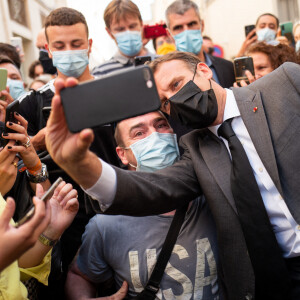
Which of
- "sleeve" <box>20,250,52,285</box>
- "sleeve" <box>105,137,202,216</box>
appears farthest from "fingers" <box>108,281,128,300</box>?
"sleeve" <box>105,137,202,216</box>

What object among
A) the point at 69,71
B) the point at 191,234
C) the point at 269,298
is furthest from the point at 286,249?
the point at 69,71

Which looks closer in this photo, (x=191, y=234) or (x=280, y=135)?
(x=280, y=135)

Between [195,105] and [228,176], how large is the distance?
14.4 inches

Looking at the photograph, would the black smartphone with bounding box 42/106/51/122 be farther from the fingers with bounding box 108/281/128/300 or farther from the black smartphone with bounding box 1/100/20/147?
the fingers with bounding box 108/281/128/300

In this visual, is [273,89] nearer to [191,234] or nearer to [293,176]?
[293,176]

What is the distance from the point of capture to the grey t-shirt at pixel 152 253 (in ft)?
6.62

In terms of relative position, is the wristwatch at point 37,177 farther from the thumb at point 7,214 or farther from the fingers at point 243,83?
the fingers at point 243,83

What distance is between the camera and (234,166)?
193cm

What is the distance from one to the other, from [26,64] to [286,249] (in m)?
12.9

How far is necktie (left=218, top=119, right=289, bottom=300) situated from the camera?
1.88m

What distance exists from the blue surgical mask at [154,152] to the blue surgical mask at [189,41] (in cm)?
186

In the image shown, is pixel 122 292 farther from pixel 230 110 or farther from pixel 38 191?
pixel 230 110

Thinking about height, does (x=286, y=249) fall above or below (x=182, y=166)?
below

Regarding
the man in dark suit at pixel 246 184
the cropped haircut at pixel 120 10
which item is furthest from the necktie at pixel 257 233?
the cropped haircut at pixel 120 10
